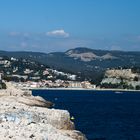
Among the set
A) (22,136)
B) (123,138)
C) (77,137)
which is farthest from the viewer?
(123,138)

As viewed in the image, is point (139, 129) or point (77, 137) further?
point (139, 129)

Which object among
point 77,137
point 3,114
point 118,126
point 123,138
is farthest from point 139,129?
point 3,114

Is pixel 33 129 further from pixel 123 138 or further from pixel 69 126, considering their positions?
pixel 123 138

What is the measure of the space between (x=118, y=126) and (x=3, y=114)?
98.7 ft

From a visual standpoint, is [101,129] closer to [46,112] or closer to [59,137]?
[46,112]

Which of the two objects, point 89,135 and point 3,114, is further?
point 89,135

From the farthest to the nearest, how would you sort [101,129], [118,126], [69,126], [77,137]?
[118,126], [101,129], [69,126], [77,137]

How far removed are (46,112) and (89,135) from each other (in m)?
9.67

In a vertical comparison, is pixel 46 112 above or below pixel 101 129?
above

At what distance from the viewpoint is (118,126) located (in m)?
58.2

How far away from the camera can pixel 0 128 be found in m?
24.8

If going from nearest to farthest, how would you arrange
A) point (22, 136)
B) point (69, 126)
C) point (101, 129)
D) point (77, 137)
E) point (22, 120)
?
point (22, 136) < point (22, 120) < point (77, 137) < point (69, 126) < point (101, 129)

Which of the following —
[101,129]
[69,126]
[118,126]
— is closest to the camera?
[69,126]

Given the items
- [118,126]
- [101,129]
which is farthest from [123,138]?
[118,126]
